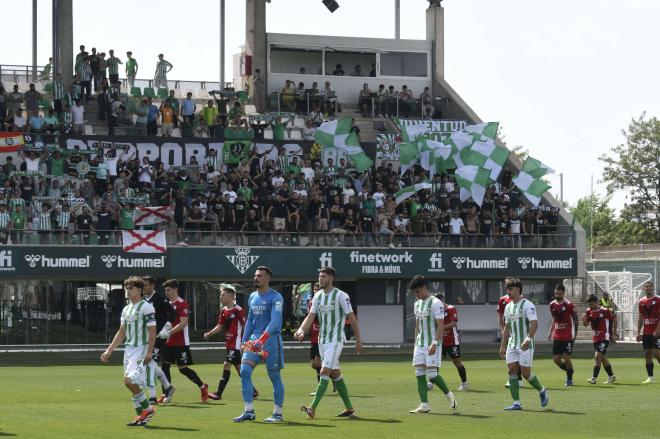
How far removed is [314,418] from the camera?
19453 millimetres

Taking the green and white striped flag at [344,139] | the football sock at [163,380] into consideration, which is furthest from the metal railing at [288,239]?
the football sock at [163,380]

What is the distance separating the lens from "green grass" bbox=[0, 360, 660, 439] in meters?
17.7

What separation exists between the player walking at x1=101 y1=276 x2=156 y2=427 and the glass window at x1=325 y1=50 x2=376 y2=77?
1702 inches

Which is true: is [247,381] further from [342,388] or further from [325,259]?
[325,259]

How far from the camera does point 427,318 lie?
20750 millimetres

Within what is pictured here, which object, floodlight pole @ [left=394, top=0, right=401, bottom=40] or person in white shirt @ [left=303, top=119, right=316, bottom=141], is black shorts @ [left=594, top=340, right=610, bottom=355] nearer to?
person in white shirt @ [left=303, top=119, right=316, bottom=141]

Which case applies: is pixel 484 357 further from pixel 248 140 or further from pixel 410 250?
pixel 248 140

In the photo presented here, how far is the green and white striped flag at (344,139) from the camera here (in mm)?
52281

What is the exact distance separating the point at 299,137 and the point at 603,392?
29.3 m

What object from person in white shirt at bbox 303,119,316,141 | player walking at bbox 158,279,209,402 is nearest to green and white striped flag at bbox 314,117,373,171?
person in white shirt at bbox 303,119,316,141

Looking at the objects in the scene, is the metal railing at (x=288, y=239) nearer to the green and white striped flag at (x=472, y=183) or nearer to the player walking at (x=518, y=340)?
the green and white striped flag at (x=472, y=183)

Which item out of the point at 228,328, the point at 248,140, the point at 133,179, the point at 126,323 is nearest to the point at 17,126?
the point at 133,179

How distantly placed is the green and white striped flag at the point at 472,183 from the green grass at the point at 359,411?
65.8 ft

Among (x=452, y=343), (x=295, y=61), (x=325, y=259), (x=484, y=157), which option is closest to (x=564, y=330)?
(x=452, y=343)
